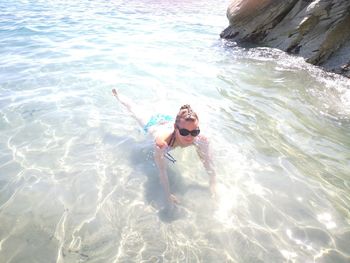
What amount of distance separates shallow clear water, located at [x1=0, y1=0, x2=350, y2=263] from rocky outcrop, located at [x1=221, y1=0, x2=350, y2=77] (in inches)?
25.1

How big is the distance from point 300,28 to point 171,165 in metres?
7.70

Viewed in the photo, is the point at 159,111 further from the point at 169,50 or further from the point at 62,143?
the point at 169,50

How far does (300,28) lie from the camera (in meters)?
10.5

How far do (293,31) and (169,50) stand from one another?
427cm

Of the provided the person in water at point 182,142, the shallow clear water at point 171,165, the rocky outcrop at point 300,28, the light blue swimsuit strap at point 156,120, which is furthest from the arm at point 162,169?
the rocky outcrop at point 300,28

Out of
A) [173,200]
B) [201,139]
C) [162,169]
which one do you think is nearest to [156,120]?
[201,139]

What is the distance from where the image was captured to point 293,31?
35.7ft

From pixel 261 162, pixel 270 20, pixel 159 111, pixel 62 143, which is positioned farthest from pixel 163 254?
pixel 270 20

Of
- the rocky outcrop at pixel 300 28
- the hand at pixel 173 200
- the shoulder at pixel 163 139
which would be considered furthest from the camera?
the rocky outcrop at pixel 300 28

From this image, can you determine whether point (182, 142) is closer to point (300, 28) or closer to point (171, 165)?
point (171, 165)

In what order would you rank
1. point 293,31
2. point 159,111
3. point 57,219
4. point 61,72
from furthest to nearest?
point 293,31
point 61,72
point 159,111
point 57,219

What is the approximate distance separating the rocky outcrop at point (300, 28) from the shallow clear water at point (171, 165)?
0.64 metres

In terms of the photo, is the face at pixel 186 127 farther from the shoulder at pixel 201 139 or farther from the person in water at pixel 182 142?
the shoulder at pixel 201 139

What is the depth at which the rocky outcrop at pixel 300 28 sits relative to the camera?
9383 millimetres
